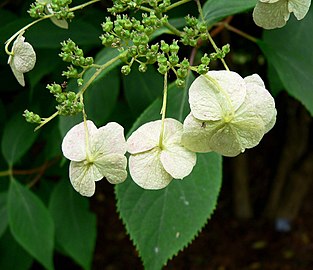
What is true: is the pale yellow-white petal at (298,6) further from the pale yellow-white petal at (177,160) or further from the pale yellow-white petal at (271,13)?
the pale yellow-white petal at (177,160)

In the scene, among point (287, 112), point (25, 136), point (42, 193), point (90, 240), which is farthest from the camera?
point (287, 112)

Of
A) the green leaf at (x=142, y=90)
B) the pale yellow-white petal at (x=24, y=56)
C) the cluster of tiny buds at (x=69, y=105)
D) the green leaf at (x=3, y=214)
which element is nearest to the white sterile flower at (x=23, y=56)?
the pale yellow-white petal at (x=24, y=56)

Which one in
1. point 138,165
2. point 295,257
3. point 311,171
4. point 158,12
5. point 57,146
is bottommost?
point 295,257

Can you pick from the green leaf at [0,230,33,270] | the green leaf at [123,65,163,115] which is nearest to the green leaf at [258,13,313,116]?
the green leaf at [123,65,163,115]

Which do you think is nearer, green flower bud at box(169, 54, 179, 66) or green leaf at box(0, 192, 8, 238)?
green flower bud at box(169, 54, 179, 66)

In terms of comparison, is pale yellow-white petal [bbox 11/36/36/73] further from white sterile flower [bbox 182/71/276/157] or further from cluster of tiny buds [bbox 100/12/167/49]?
white sterile flower [bbox 182/71/276/157]

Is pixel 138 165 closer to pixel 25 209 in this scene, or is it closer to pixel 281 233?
pixel 25 209

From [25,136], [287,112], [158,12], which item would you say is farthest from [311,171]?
[158,12]
